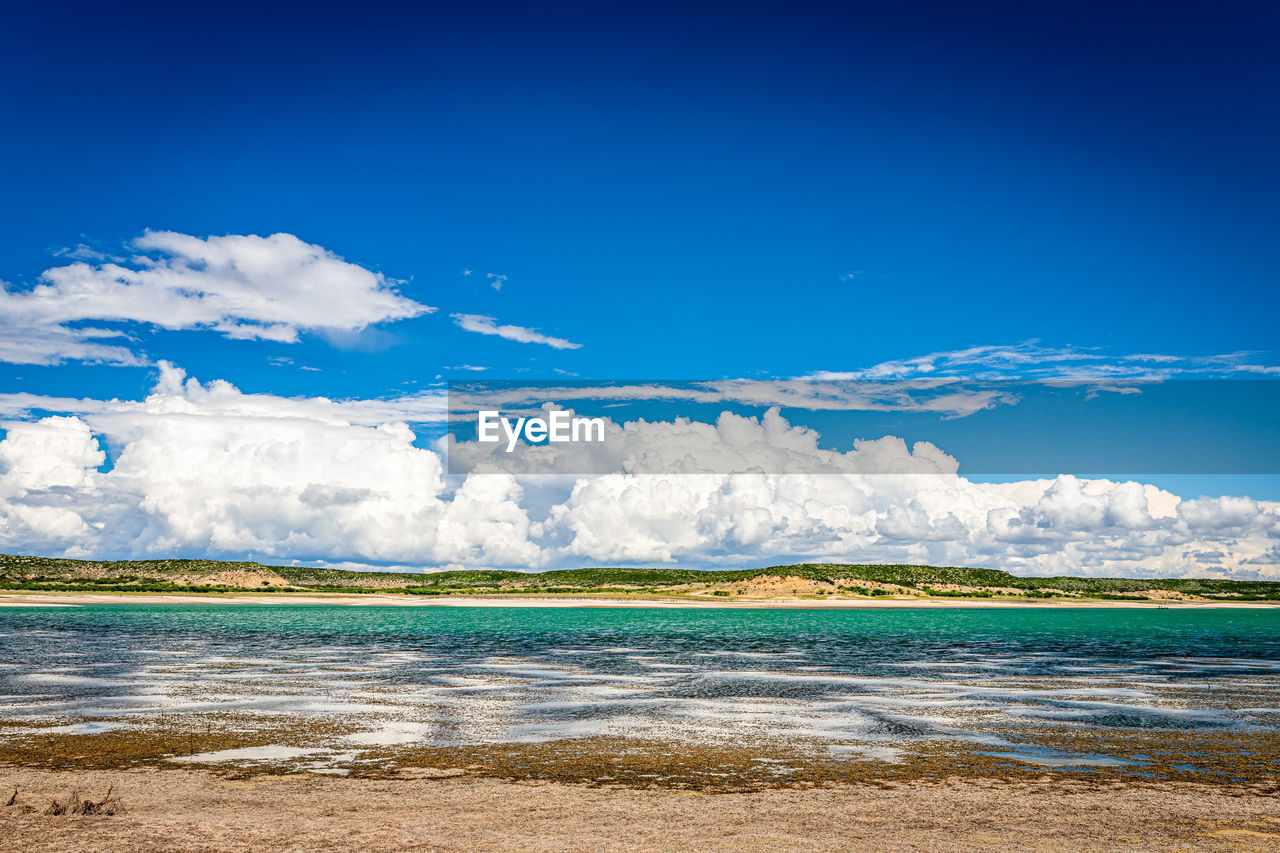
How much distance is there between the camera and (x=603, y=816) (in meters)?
13.4

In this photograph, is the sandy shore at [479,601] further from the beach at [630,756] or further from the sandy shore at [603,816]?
the sandy shore at [603,816]

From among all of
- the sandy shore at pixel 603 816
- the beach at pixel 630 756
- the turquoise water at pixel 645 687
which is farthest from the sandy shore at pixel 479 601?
the sandy shore at pixel 603 816

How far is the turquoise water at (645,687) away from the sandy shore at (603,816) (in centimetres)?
422

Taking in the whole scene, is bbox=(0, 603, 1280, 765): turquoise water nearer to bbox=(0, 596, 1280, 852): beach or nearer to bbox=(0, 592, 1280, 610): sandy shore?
bbox=(0, 596, 1280, 852): beach

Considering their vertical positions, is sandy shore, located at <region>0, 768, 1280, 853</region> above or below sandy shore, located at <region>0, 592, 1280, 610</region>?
above

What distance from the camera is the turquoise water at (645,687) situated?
73.6 ft

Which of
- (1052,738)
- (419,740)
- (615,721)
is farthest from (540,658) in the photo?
(1052,738)

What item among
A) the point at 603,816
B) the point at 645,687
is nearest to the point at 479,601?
the point at 645,687

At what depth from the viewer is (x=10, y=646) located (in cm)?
4709

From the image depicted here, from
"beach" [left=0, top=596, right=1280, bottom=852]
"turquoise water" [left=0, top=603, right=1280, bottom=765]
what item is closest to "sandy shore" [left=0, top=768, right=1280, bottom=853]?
"beach" [left=0, top=596, right=1280, bottom=852]

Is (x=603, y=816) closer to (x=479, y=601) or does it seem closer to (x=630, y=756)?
(x=630, y=756)

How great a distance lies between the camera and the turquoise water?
22438 millimetres

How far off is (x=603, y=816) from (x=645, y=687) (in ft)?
61.4

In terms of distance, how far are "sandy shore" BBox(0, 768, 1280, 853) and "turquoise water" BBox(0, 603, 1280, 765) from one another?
166 inches
